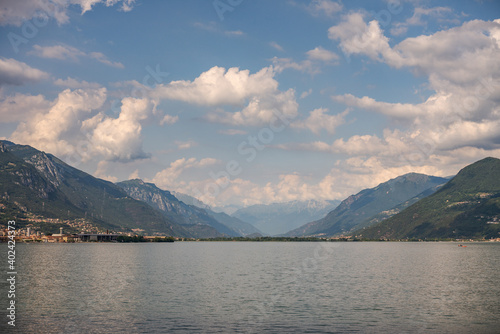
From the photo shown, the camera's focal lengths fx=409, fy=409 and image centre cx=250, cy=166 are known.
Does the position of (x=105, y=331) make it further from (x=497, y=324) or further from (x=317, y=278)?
(x=317, y=278)

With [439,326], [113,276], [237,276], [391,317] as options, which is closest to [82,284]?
[113,276]

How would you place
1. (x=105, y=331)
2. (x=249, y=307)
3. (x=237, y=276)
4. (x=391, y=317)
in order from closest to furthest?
(x=105, y=331), (x=391, y=317), (x=249, y=307), (x=237, y=276)

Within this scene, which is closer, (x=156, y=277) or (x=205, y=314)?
(x=205, y=314)

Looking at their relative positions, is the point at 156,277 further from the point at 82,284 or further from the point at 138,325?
the point at 138,325

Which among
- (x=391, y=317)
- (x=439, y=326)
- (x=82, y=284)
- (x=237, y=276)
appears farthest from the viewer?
(x=237, y=276)

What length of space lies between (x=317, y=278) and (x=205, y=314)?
213 feet

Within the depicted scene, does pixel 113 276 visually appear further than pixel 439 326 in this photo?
Yes

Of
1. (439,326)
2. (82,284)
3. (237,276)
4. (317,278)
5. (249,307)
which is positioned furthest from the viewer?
(237,276)

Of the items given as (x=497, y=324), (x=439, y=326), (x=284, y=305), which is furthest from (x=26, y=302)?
(x=497, y=324)

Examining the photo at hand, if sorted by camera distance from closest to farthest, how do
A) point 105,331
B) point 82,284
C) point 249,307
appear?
point 105,331 < point 249,307 < point 82,284

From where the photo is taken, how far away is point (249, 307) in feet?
274

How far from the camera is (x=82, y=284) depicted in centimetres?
11844

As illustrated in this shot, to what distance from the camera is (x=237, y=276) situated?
469ft

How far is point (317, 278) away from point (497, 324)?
6806cm
